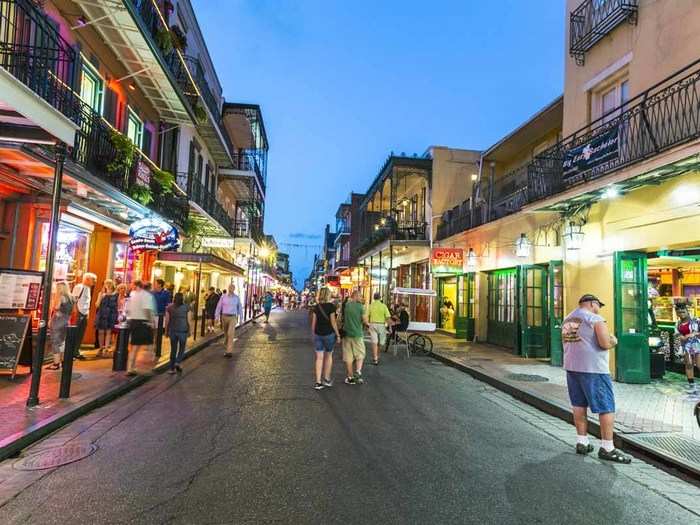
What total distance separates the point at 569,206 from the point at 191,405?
9031mm

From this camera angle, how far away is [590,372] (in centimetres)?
551

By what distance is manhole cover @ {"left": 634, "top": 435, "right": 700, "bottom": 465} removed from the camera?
5344 millimetres

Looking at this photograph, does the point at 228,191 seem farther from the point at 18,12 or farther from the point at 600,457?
the point at 600,457

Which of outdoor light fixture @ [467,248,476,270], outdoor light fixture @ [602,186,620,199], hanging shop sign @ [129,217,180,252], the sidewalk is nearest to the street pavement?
the sidewalk

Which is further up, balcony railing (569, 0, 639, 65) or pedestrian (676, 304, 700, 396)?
balcony railing (569, 0, 639, 65)

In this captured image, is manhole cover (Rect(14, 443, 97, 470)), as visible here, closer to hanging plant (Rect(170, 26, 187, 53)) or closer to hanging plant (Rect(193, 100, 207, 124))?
hanging plant (Rect(170, 26, 187, 53))

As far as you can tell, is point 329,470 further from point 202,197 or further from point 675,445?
point 202,197

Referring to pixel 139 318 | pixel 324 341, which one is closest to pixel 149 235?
pixel 139 318

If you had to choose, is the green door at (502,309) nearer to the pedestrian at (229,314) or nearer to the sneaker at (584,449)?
the pedestrian at (229,314)

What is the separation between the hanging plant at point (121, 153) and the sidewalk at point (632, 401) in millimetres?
9651

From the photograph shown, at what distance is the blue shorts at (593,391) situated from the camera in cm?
540

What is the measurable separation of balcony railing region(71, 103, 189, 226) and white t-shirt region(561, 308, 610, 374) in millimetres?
8990

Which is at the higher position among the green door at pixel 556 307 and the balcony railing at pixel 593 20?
the balcony railing at pixel 593 20

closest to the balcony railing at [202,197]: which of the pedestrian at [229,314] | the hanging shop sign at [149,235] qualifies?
the hanging shop sign at [149,235]
